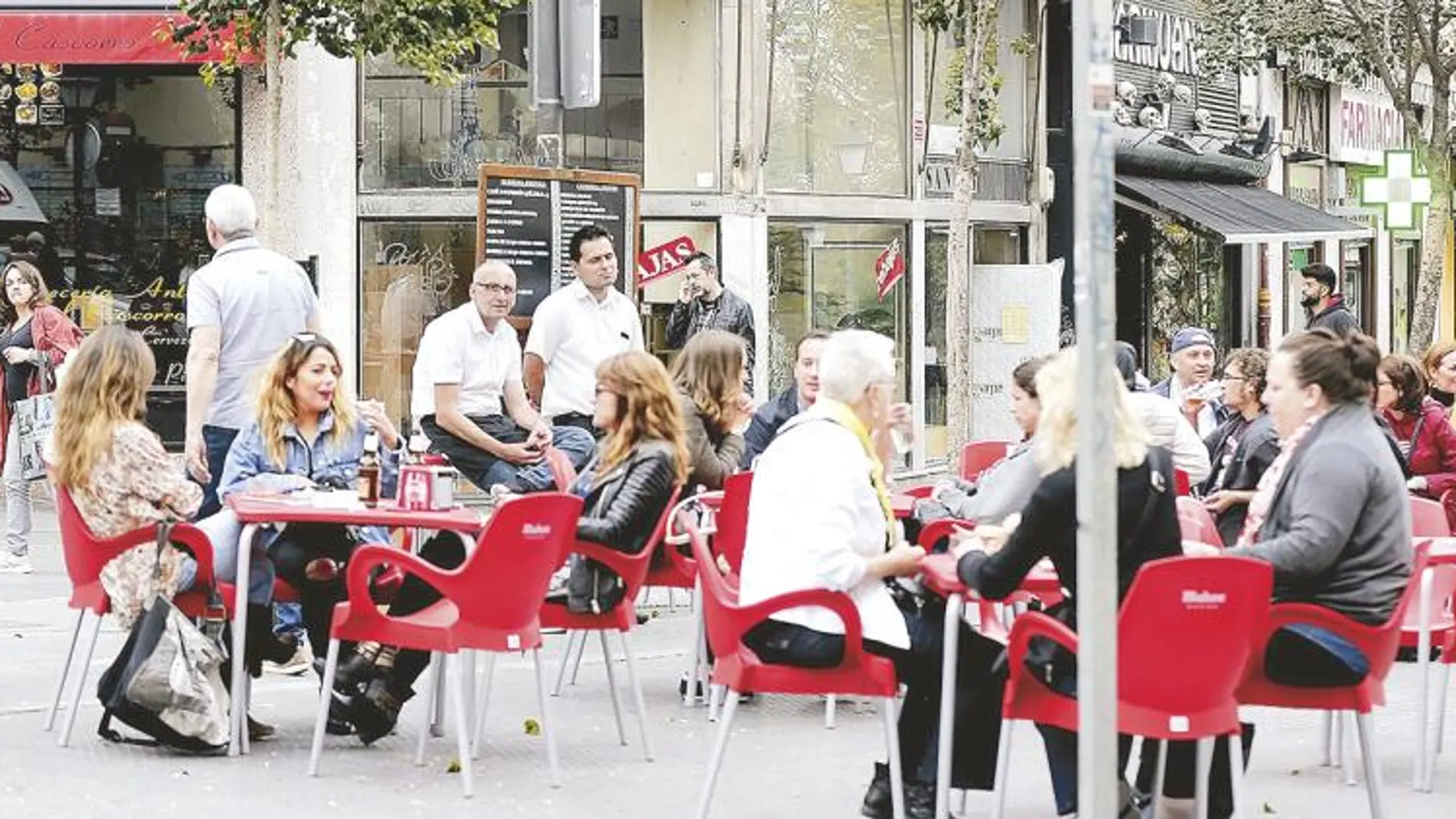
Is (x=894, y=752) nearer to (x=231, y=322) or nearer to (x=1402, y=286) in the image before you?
(x=231, y=322)

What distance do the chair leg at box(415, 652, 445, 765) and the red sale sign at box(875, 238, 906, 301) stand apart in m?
14.2

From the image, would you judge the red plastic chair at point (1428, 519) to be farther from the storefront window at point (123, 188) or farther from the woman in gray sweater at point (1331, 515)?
the storefront window at point (123, 188)

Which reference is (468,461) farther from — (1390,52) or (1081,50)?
(1390,52)

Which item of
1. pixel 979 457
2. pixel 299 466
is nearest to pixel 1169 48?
pixel 979 457

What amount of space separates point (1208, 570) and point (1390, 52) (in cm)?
2272

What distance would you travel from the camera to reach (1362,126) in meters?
39.7

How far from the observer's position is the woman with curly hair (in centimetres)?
1145

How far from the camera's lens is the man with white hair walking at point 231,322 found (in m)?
11.4

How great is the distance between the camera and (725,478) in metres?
11.1

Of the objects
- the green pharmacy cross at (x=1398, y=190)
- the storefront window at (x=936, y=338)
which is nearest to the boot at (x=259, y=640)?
the storefront window at (x=936, y=338)

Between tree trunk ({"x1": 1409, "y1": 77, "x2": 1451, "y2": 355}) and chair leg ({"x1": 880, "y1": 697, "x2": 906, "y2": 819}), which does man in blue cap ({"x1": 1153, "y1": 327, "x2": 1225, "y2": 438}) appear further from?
tree trunk ({"x1": 1409, "y1": 77, "x2": 1451, "y2": 355})

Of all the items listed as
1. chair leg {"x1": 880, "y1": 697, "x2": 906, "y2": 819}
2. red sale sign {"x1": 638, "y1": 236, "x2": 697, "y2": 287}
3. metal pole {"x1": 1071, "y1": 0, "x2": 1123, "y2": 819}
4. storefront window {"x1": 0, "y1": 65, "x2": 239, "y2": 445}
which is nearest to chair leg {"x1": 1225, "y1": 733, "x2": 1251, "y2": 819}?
chair leg {"x1": 880, "y1": 697, "x2": 906, "y2": 819}

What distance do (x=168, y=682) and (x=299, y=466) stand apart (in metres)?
1.15

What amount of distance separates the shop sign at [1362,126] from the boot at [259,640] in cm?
2932
